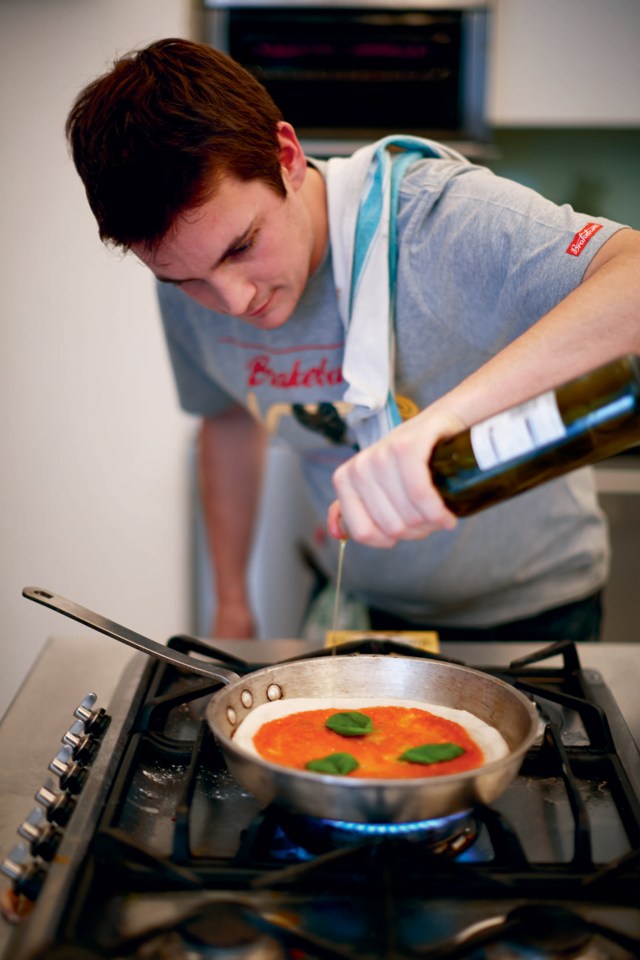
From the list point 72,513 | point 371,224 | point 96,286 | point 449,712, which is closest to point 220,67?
point 371,224

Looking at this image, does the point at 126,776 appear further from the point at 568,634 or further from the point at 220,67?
the point at 568,634

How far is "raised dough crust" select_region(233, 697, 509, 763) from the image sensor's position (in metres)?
0.76

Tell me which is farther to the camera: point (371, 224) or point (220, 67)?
point (371, 224)

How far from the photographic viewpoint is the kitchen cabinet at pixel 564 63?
2.20 meters

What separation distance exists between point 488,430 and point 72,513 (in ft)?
5.62

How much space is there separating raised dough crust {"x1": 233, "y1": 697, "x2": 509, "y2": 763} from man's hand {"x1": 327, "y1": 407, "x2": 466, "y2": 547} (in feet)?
0.51

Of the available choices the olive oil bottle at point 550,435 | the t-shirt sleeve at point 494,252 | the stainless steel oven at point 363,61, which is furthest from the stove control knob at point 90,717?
the stainless steel oven at point 363,61

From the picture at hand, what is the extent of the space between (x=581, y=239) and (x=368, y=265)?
276 mm

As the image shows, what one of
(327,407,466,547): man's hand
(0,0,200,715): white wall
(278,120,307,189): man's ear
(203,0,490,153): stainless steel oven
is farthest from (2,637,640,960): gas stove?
(203,0,490,153): stainless steel oven

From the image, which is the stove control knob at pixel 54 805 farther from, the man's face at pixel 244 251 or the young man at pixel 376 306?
the man's face at pixel 244 251

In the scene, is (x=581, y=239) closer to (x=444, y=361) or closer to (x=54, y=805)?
(x=444, y=361)

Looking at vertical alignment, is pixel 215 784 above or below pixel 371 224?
below

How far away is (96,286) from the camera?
7.07 feet

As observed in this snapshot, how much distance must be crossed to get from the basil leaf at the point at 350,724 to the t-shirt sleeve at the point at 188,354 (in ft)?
2.40
